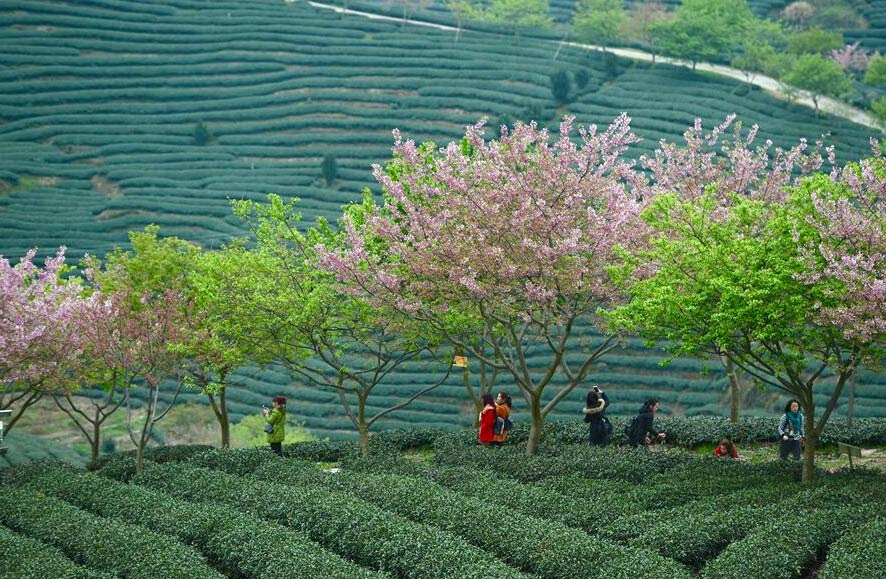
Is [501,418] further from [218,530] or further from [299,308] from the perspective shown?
[218,530]

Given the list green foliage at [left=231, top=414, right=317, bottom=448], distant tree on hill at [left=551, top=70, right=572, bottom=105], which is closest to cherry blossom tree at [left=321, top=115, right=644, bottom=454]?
green foliage at [left=231, top=414, right=317, bottom=448]

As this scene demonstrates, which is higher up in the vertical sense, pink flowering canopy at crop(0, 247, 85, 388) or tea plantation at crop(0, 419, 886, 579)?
pink flowering canopy at crop(0, 247, 85, 388)

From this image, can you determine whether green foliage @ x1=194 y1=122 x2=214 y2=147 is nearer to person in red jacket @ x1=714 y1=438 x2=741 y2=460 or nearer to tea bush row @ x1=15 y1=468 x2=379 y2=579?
tea bush row @ x1=15 y1=468 x2=379 y2=579

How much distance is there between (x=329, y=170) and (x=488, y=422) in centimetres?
4664

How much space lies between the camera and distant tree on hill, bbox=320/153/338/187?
225 feet

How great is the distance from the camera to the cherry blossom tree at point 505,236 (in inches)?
818

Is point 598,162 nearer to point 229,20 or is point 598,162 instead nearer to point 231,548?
point 231,548

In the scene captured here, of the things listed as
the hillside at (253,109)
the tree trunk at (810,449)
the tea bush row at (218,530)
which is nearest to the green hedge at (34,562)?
the tea bush row at (218,530)

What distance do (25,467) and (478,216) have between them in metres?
13.1

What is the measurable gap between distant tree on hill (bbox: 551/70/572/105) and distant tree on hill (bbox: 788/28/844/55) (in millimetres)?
21164

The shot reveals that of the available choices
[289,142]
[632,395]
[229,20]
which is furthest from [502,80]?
[632,395]

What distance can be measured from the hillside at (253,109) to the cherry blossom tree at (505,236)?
27031 millimetres

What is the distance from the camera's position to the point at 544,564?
14688mm

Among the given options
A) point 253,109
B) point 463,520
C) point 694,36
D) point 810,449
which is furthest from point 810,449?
point 253,109
